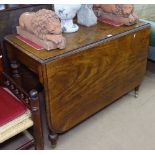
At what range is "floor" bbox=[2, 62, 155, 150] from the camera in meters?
1.58

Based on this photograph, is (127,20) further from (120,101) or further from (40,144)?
(40,144)

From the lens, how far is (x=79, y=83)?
143cm

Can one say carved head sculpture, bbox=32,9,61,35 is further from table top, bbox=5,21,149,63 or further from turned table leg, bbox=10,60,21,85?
turned table leg, bbox=10,60,21,85

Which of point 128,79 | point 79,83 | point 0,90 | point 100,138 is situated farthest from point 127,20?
point 0,90

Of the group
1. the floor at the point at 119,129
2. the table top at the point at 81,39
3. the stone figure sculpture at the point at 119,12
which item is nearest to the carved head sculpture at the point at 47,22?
the table top at the point at 81,39

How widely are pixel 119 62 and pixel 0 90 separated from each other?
29.4 inches

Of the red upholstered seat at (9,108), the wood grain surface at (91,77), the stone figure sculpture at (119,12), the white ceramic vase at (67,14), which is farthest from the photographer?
the stone figure sculpture at (119,12)

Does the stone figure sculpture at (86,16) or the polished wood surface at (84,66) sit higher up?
the stone figure sculpture at (86,16)

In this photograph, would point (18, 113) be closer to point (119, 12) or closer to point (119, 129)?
point (119, 129)

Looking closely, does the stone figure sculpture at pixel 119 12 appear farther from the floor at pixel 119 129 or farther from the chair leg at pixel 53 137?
the chair leg at pixel 53 137

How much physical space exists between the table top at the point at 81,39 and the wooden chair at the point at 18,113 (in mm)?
196

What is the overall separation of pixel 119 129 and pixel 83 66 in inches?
22.5

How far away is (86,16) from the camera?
1.58m

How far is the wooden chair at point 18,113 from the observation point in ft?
4.04
